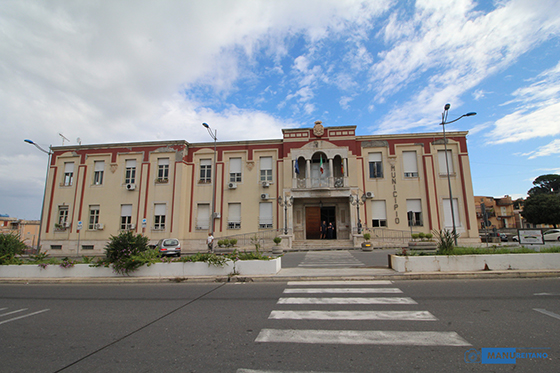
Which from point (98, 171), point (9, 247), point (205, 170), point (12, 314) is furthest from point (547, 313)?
point (98, 171)

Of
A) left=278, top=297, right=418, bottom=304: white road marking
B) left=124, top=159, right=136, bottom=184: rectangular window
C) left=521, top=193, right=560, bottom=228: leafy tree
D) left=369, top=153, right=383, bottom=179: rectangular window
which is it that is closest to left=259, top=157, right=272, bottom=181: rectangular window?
left=369, top=153, right=383, bottom=179: rectangular window

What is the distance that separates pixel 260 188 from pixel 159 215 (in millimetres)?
9370

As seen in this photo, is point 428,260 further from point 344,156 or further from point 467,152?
point 467,152

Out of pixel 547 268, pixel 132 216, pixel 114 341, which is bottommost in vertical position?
pixel 114 341

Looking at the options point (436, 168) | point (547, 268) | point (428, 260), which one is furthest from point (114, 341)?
point (436, 168)

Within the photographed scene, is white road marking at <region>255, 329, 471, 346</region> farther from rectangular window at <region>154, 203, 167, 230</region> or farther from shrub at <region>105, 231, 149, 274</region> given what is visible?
rectangular window at <region>154, 203, 167, 230</region>

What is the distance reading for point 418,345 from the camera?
3.93 metres

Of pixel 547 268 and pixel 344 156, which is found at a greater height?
pixel 344 156

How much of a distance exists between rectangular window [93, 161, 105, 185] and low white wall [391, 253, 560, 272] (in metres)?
28.7

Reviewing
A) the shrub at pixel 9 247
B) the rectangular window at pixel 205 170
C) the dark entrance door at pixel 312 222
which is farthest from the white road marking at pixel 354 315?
the rectangular window at pixel 205 170

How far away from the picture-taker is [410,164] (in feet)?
84.9

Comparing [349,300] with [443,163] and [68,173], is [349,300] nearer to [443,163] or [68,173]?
[443,163]

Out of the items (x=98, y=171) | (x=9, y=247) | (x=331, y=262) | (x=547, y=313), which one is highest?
(x=98, y=171)

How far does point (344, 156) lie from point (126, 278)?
1981 centimetres
